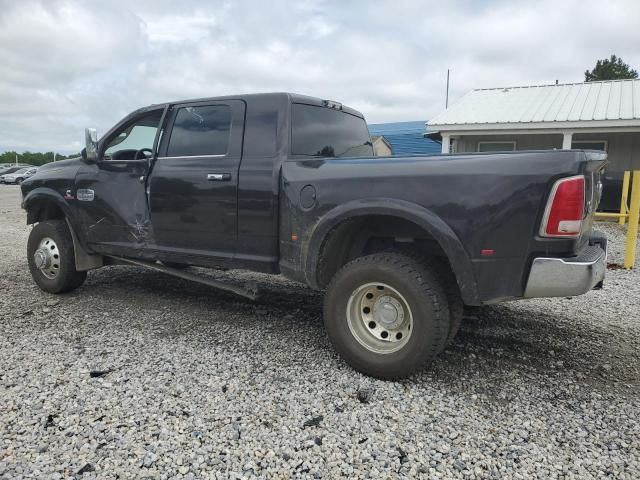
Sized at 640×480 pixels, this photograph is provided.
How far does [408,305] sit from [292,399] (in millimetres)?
939

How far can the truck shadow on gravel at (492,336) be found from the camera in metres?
3.43

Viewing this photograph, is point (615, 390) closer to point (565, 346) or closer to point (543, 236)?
point (565, 346)

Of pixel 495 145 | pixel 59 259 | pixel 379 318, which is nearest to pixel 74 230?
pixel 59 259

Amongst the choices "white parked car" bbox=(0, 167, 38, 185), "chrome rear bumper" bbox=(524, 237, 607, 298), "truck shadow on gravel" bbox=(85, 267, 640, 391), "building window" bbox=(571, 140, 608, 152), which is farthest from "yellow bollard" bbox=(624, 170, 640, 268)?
"white parked car" bbox=(0, 167, 38, 185)

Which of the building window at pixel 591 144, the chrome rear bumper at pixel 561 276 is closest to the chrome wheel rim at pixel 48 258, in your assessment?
the chrome rear bumper at pixel 561 276

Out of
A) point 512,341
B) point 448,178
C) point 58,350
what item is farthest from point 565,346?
point 58,350

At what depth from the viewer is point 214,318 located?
4.57 m

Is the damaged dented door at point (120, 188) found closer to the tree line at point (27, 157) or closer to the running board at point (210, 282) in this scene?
the running board at point (210, 282)

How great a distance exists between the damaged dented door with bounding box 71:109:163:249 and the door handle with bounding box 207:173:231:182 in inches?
32.1

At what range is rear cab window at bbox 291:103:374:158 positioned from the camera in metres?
3.97

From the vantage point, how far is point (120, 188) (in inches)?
182

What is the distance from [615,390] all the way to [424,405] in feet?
4.26

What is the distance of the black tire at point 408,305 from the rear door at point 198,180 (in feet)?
3.81

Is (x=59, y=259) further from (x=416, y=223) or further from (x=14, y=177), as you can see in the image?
(x=14, y=177)
